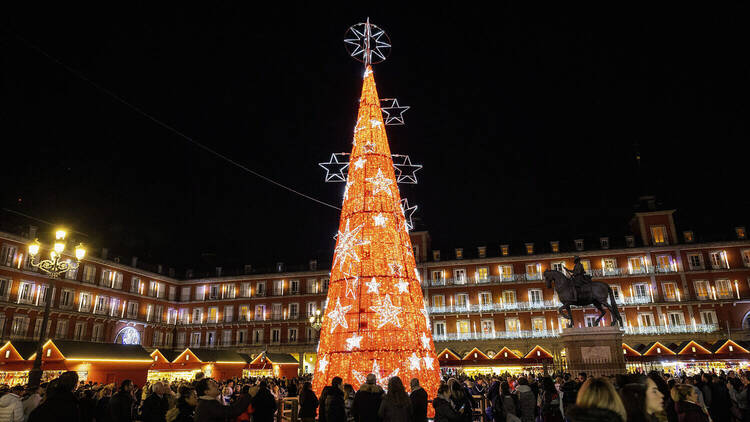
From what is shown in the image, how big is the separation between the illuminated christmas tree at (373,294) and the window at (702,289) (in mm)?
32834

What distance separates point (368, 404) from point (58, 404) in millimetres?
3308

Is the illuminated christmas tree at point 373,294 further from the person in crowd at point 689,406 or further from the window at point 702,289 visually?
the window at point 702,289

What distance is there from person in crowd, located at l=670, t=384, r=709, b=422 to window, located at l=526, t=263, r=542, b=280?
35.2m

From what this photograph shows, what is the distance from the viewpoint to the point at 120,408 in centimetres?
586

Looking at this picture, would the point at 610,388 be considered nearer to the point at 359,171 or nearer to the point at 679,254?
the point at 359,171

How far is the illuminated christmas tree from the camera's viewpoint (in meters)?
9.90

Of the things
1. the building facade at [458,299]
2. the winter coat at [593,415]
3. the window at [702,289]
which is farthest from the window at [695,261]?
the winter coat at [593,415]

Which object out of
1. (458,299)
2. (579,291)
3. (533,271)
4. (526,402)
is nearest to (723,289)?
(533,271)

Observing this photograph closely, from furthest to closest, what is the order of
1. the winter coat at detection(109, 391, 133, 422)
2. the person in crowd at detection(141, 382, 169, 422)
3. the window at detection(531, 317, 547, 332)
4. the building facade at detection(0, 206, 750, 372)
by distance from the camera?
the window at detection(531, 317, 547, 332), the building facade at detection(0, 206, 750, 372), the winter coat at detection(109, 391, 133, 422), the person in crowd at detection(141, 382, 169, 422)

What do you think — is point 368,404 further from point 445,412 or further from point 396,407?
point 445,412

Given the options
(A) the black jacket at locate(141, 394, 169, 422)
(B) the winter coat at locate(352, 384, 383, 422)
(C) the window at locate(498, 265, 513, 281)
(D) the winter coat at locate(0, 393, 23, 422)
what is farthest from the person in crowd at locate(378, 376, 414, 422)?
(C) the window at locate(498, 265, 513, 281)

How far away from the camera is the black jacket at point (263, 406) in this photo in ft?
22.6

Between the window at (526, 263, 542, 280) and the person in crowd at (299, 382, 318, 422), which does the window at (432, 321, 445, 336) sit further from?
the person in crowd at (299, 382, 318, 422)

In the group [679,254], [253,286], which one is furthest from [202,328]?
[679,254]
